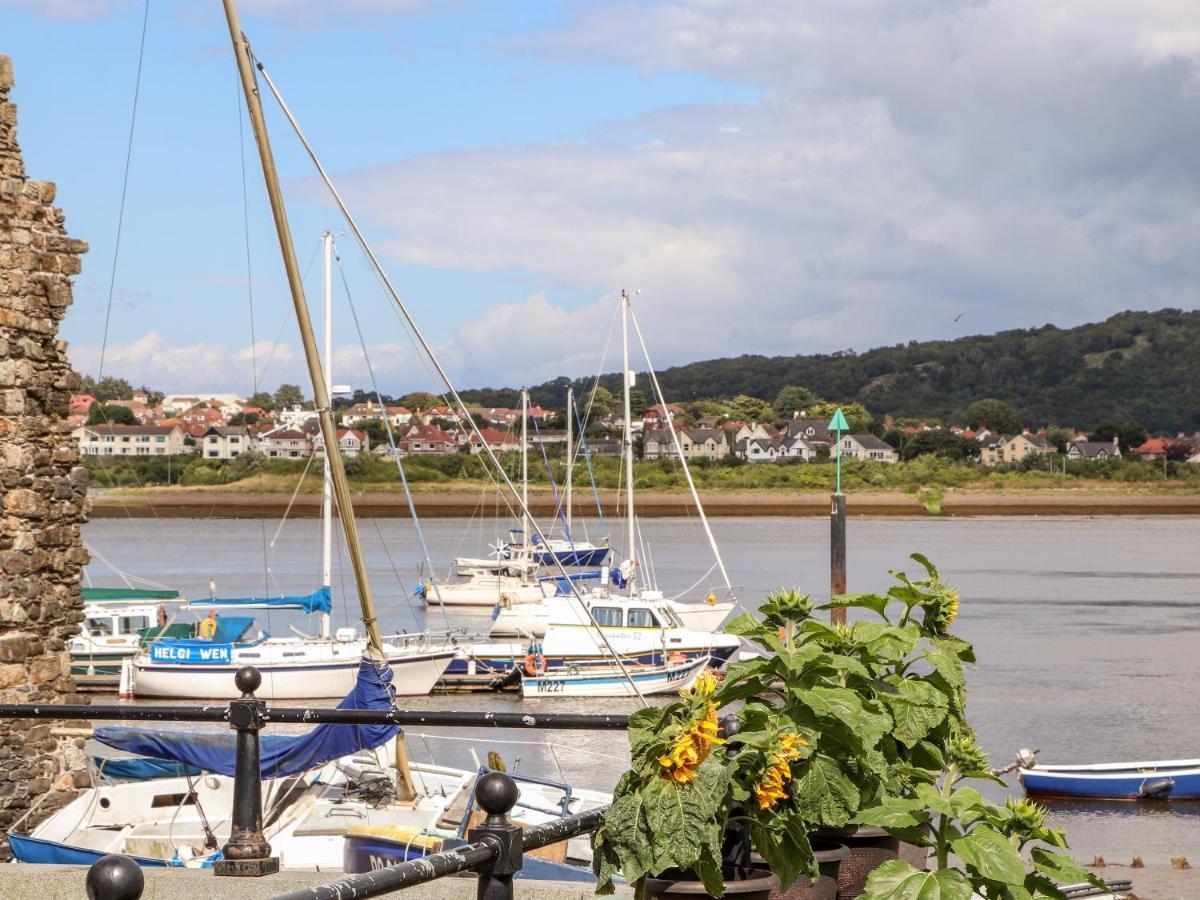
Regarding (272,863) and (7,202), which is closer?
(272,863)

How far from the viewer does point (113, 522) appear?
167875mm

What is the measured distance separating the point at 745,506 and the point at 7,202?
5830 inches

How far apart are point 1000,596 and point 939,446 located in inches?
4136

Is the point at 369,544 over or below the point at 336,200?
below

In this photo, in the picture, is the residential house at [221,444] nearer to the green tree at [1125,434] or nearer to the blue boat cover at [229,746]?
the green tree at [1125,434]

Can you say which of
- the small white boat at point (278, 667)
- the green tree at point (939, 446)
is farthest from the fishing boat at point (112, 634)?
the green tree at point (939, 446)

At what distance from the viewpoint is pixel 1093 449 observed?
180375mm

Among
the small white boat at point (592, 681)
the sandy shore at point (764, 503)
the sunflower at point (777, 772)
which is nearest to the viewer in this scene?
the sunflower at point (777, 772)

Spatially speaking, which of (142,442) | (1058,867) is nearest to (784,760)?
(1058,867)

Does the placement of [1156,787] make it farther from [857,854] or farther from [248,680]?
[857,854]

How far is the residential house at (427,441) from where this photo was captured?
15475 cm

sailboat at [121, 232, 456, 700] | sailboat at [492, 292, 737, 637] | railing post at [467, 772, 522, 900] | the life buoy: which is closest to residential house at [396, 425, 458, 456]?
sailboat at [492, 292, 737, 637]

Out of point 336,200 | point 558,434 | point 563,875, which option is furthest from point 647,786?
point 558,434

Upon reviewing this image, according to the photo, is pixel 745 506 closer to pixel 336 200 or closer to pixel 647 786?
pixel 336 200
